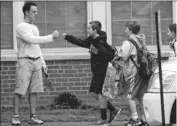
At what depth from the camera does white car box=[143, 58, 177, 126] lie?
7871 mm

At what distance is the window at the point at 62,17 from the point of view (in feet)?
41.8

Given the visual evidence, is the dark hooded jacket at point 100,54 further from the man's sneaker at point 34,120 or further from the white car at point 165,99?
the white car at point 165,99

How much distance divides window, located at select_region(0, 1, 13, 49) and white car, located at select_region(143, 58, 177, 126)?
4951 millimetres

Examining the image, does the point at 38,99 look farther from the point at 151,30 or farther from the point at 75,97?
the point at 151,30

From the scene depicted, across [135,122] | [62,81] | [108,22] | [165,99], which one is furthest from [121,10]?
[165,99]

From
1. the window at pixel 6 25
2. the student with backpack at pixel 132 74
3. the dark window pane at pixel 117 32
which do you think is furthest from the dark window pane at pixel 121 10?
the student with backpack at pixel 132 74

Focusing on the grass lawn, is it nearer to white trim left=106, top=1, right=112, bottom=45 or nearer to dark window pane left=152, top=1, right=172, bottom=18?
white trim left=106, top=1, right=112, bottom=45

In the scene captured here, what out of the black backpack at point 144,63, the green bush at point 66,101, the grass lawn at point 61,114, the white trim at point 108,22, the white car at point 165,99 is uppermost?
the white trim at point 108,22

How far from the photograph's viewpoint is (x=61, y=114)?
11.3m

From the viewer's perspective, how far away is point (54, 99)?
12.5 m

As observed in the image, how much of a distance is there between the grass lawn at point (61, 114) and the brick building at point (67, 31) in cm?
54

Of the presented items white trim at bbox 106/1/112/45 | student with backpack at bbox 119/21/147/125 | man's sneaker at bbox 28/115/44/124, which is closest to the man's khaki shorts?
man's sneaker at bbox 28/115/44/124

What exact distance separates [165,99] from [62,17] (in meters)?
5.24

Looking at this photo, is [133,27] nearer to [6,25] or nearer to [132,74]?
[132,74]
